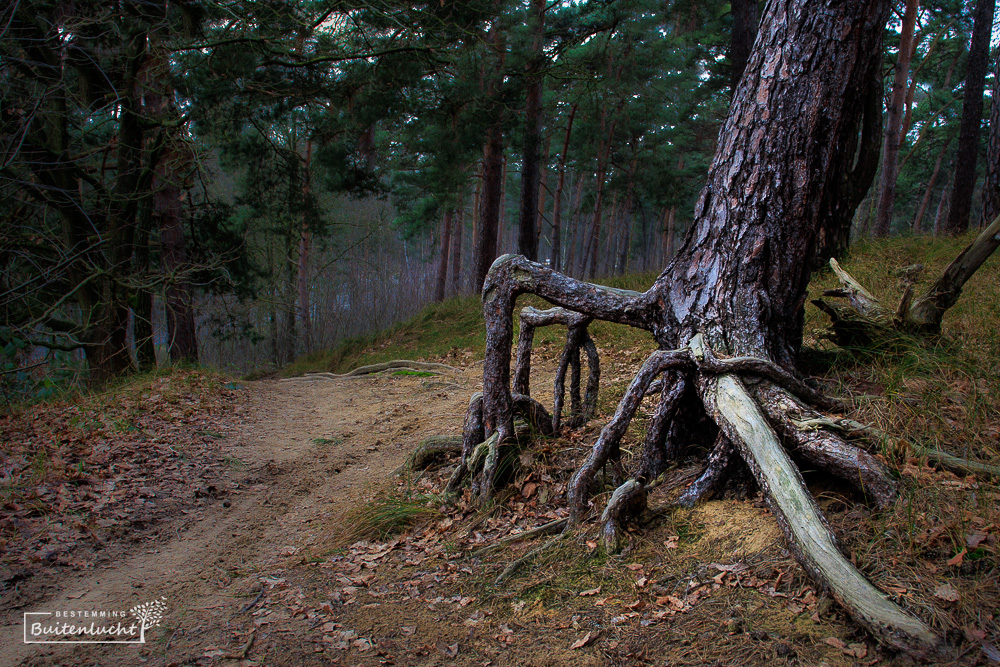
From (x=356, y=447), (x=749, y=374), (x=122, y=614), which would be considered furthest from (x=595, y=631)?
(x=356, y=447)

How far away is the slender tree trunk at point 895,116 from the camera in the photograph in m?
12.4

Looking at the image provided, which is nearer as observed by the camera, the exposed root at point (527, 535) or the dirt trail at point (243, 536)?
the dirt trail at point (243, 536)

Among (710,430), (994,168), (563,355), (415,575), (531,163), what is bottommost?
(415,575)

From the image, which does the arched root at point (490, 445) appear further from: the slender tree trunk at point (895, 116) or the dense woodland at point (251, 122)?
the slender tree trunk at point (895, 116)

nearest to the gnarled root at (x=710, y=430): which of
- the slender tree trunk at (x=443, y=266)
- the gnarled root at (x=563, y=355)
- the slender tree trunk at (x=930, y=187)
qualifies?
the gnarled root at (x=563, y=355)

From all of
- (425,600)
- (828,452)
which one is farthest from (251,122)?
(828,452)

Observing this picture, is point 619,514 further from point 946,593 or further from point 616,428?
point 946,593

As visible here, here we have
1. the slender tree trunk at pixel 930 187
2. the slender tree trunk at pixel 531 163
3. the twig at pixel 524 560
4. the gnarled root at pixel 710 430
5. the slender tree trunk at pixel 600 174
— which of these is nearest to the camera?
the gnarled root at pixel 710 430

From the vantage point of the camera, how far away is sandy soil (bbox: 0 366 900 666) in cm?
244

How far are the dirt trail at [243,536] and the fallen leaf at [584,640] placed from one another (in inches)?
55.7

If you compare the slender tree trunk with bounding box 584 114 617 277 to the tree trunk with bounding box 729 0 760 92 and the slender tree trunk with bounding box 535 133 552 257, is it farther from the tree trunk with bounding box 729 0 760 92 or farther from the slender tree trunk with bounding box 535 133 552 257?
the tree trunk with bounding box 729 0 760 92

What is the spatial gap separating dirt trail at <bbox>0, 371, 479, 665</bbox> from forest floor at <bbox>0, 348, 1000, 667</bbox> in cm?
2

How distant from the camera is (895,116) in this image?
1290 cm

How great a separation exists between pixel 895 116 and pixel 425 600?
49.7 feet
